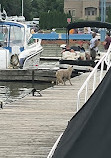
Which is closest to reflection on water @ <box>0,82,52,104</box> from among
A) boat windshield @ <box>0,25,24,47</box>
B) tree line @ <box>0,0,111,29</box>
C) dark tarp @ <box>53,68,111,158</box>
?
boat windshield @ <box>0,25,24,47</box>

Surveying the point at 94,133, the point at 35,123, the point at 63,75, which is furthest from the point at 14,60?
the point at 94,133

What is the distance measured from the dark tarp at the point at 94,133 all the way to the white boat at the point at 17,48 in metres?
18.2

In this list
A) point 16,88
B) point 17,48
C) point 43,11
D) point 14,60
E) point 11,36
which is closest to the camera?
point 16,88

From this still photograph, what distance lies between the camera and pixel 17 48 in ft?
80.3

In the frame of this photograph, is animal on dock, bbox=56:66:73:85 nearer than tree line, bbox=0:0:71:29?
Yes

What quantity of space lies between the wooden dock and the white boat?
24.0 ft

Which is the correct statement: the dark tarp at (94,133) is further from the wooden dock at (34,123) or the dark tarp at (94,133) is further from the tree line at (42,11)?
the tree line at (42,11)

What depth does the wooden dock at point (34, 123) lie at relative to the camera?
8.38 meters

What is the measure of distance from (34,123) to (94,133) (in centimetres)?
653

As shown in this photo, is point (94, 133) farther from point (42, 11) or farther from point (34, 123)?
point (42, 11)

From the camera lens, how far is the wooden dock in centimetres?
838

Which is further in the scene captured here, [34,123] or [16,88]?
[16,88]

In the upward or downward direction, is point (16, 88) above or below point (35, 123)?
below

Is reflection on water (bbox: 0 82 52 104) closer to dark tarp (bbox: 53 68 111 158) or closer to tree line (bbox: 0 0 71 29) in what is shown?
dark tarp (bbox: 53 68 111 158)
